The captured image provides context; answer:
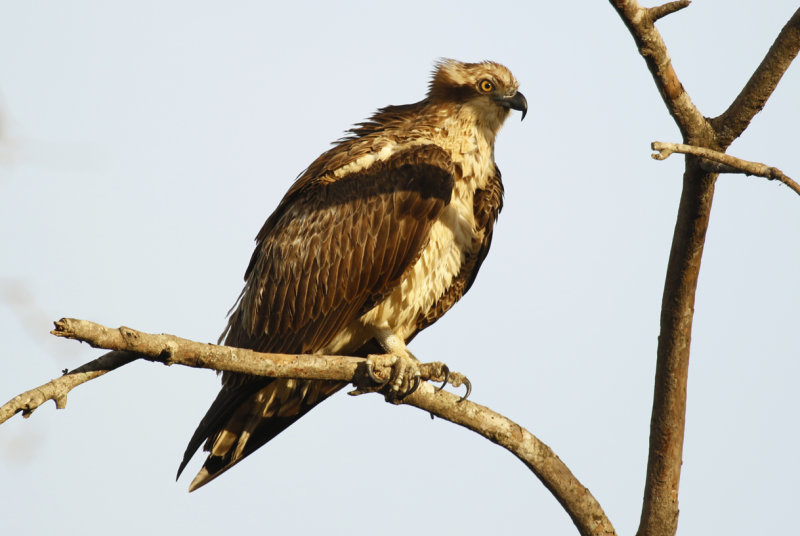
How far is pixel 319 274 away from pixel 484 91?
2104mm

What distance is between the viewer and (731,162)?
173 inches

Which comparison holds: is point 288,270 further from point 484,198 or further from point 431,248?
point 484,198

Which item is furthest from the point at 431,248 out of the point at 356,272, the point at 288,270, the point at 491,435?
the point at 491,435

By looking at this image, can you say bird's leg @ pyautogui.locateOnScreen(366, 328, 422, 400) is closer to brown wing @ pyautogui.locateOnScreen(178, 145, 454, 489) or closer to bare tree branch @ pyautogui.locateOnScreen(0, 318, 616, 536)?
bare tree branch @ pyautogui.locateOnScreen(0, 318, 616, 536)

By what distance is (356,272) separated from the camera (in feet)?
21.2

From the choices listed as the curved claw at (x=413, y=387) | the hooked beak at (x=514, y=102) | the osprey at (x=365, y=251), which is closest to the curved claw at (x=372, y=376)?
the curved claw at (x=413, y=387)

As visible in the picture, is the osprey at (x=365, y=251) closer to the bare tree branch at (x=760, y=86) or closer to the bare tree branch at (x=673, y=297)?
the bare tree branch at (x=673, y=297)

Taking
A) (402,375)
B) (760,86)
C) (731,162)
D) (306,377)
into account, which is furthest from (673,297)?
(306,377)

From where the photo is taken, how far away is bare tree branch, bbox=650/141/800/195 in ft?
13.5

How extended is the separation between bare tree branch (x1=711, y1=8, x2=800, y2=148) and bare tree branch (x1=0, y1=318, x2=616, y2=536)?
2.06 m

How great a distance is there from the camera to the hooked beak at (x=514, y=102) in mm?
7344

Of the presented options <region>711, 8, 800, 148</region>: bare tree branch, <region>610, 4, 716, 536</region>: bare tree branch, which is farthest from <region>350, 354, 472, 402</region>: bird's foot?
<region>711, 8, 800, 148</region>: bare tree branch

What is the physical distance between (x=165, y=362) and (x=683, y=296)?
2.84 m

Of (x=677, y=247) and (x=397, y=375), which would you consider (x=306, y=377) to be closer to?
(x=397, y=375)
